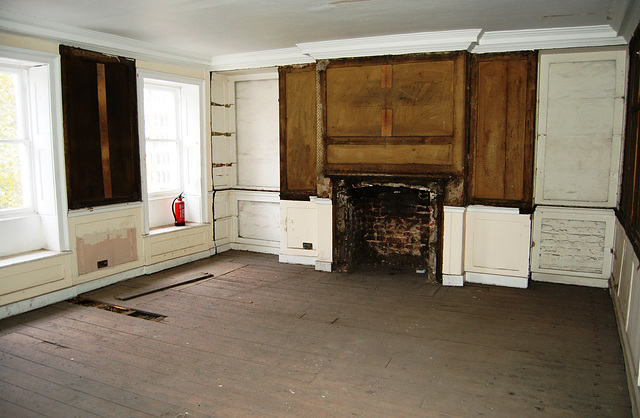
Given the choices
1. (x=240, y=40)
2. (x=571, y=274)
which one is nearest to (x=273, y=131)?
(x=240, y=40)

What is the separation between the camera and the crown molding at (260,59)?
21.6ft

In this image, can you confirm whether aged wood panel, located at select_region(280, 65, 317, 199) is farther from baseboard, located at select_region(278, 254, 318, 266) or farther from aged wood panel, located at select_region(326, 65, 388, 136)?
baseboard, located at select_region(278, 254, 318, 266)

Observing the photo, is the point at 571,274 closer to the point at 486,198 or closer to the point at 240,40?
the point at 486,198

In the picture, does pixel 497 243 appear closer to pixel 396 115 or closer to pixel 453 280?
pixel 453 280

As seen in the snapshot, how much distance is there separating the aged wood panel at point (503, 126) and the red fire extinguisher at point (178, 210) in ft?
13.7

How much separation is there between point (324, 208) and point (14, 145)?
12.3 feet

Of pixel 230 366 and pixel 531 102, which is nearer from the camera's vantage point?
pixel 230 366

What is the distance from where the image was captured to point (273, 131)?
7543 millimetres

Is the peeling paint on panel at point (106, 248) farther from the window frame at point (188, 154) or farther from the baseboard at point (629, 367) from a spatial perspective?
the baseboard at point (629, 367)

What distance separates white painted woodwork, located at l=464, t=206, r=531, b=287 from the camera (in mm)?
5766

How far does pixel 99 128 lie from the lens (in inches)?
223

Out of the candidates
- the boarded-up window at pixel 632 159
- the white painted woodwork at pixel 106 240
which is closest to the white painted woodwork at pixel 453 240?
the boarded-up window at pixel 632 159

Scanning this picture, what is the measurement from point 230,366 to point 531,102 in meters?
4.50

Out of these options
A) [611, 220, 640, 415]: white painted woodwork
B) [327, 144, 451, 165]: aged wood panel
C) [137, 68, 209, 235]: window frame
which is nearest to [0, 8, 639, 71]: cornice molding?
[137, 68, 209, 235]: window frame
